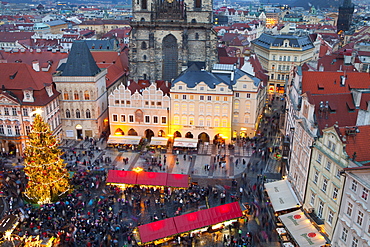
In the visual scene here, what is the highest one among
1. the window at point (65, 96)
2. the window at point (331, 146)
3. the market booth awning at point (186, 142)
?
the window at point (331, 146)

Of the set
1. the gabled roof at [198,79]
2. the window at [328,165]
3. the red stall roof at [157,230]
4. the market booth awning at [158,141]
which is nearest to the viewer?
the window at [328,165]

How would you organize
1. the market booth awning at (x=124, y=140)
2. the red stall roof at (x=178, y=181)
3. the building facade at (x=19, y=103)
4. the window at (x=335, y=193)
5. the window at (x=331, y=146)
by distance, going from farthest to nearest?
1. the market booth awning at (x=124, y=140)
2. the building facade at (x=19, y=103)
3. the red stall roof at (x=178, y=181)
4. the window at (x=331, y=146)
5. the window at (x=335, y=193)

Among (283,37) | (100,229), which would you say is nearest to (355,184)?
(100,229)

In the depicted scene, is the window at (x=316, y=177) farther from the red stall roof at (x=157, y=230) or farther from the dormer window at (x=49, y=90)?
the dormer window at (x=49, y=90)

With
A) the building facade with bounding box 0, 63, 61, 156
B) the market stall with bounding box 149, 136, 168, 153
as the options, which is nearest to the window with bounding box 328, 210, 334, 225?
the market stall with bounding box 149, 136, 168, 153

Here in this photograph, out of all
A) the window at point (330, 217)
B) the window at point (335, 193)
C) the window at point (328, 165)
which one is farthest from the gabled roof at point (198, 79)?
the window at point (330, 217)

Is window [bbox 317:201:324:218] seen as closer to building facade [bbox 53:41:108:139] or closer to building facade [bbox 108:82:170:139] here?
building facade [bbox 108:82:170:139]

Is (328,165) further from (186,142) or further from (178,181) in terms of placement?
(186,142)
